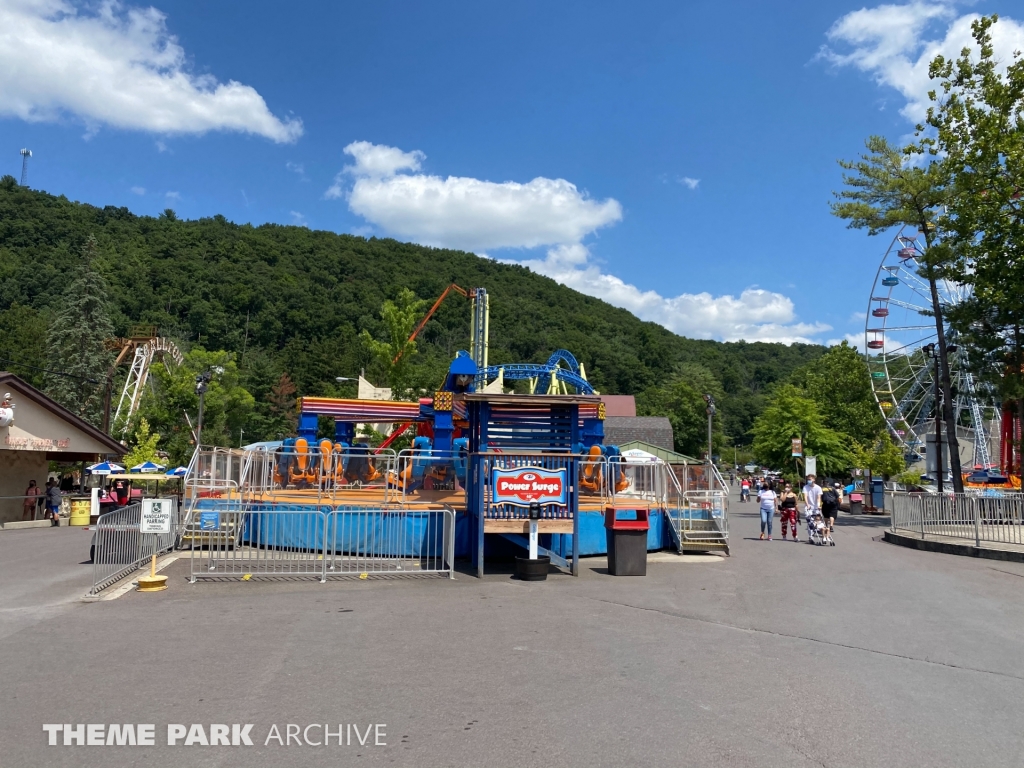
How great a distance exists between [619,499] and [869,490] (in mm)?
27921

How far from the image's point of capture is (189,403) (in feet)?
167

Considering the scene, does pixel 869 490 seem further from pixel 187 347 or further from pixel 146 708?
pixel 187 347

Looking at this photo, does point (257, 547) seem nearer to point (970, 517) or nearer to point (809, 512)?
point (809, 512)

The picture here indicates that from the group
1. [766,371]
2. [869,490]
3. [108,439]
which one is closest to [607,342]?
[766,371]

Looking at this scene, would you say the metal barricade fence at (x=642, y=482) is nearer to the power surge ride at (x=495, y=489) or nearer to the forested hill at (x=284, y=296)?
the power surge ride at (x=495, y=489)

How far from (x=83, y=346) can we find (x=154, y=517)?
5614cm

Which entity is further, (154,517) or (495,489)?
(495,489)

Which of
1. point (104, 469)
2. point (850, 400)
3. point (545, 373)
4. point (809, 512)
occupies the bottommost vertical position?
point (809, 512)

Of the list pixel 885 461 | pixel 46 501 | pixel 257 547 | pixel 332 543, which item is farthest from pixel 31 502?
pixel 885 461

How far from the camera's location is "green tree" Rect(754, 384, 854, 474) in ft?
169

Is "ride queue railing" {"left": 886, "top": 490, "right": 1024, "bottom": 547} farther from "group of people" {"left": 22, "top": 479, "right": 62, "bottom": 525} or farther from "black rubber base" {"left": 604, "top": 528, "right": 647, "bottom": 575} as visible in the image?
"group of people" {"left": 22, "top": 479, "right": 62, "bottom": 525}

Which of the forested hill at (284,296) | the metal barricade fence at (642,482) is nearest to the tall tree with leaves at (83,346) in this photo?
the forested hill at (284,296)

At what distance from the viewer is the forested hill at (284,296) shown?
90.3m

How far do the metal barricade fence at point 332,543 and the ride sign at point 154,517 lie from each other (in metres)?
0.61
